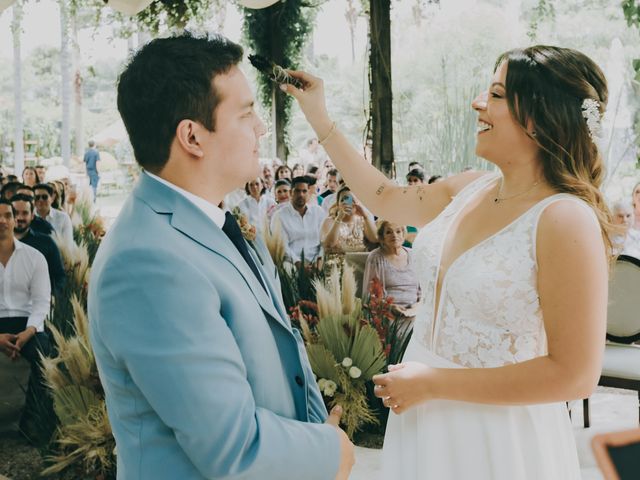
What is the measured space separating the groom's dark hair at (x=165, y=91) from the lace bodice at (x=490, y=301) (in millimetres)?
820

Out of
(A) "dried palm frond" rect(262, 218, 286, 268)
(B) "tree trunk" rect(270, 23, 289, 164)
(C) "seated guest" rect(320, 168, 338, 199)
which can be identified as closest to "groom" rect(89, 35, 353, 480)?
(A) "dried palm frond" rect(262, 218, 286, 268)

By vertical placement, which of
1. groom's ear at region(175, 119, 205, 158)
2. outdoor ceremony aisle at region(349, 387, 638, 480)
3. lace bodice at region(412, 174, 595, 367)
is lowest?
outdoor ceremony aisle at region(349, 387, 638, 480)

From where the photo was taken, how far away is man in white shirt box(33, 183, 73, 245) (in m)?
8.04

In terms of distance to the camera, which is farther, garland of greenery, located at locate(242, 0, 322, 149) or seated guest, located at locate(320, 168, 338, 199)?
garland of greenery, located at locate(242, 0, 322, 149)

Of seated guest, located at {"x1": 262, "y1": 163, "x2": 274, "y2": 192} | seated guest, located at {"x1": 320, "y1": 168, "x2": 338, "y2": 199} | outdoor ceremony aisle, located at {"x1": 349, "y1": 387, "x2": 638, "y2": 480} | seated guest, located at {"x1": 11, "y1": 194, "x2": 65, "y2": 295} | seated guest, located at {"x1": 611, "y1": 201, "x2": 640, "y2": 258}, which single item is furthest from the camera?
seated guest, located at {"x1": 262, "y1": 163, "x2": 274, "y2": 192}

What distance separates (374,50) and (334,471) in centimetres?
507

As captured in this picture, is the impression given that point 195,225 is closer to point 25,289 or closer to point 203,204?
point 203,204

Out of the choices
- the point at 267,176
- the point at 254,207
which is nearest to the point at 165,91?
the point at 254,207

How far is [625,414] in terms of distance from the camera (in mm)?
5094

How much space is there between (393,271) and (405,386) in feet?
12.6

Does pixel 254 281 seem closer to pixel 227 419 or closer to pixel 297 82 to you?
pixel 227 419

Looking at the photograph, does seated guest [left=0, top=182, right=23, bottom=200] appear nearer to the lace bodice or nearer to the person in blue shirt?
the lace bodice

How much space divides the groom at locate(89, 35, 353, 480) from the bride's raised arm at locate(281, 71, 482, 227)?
3.09ft

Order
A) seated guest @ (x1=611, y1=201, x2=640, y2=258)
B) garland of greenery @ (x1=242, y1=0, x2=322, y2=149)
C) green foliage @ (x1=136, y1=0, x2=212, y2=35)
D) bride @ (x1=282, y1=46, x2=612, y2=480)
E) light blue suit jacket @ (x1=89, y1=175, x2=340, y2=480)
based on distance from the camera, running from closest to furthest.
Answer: light blue suit jacket @ (x1=89, y1=175, x2=340, y2=480) → bride @ (x1=282, y1=46, x2=612, y2=480) → seated guest @ (x1=611, y1=201, x2=640, y2=258) → green foliage @ (x1=136, y1=0, x2=212, y2=35) → garland of greenery @ (x1=242, y1=0, x2=322, y2=149)
